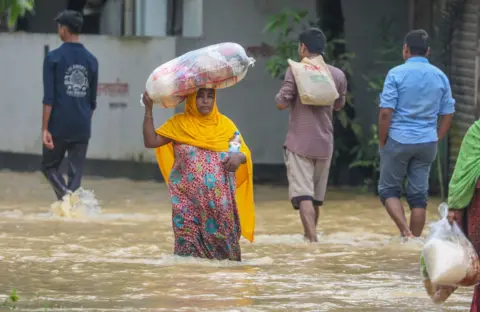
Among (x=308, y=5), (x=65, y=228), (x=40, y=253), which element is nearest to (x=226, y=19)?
(x=308, y=5)

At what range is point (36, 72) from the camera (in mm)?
15359

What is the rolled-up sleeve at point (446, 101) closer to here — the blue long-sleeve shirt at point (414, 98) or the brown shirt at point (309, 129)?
the blue long-sleeve shirt at point (414, 98)

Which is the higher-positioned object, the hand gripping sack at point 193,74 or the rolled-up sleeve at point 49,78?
the hand gripping sack at point 193,74

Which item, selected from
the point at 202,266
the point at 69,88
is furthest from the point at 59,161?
the point at 202,266

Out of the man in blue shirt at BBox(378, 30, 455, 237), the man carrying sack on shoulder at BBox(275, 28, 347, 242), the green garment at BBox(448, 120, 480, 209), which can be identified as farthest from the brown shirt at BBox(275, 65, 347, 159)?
the green garment at BBox(448, 120, 480, 209)

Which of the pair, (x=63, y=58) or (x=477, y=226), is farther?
(x=63, y=58)

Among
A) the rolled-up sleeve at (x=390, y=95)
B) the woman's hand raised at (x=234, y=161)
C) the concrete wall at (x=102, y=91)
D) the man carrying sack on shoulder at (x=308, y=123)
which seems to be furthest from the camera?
the concrete wall at (x=102, y=91)

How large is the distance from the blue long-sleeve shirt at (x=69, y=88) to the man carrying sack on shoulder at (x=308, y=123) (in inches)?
92.6

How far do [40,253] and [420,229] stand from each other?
2976mm

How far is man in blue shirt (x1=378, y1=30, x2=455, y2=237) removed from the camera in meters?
9.75

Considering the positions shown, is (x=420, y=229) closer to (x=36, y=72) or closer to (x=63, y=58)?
(x=63, y=58)

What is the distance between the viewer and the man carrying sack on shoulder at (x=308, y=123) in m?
9.81

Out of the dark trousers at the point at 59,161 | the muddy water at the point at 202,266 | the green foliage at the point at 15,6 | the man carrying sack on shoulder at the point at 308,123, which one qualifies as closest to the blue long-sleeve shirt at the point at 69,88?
the dark trousers at the point at 59,161

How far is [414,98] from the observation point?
32.0 feet
